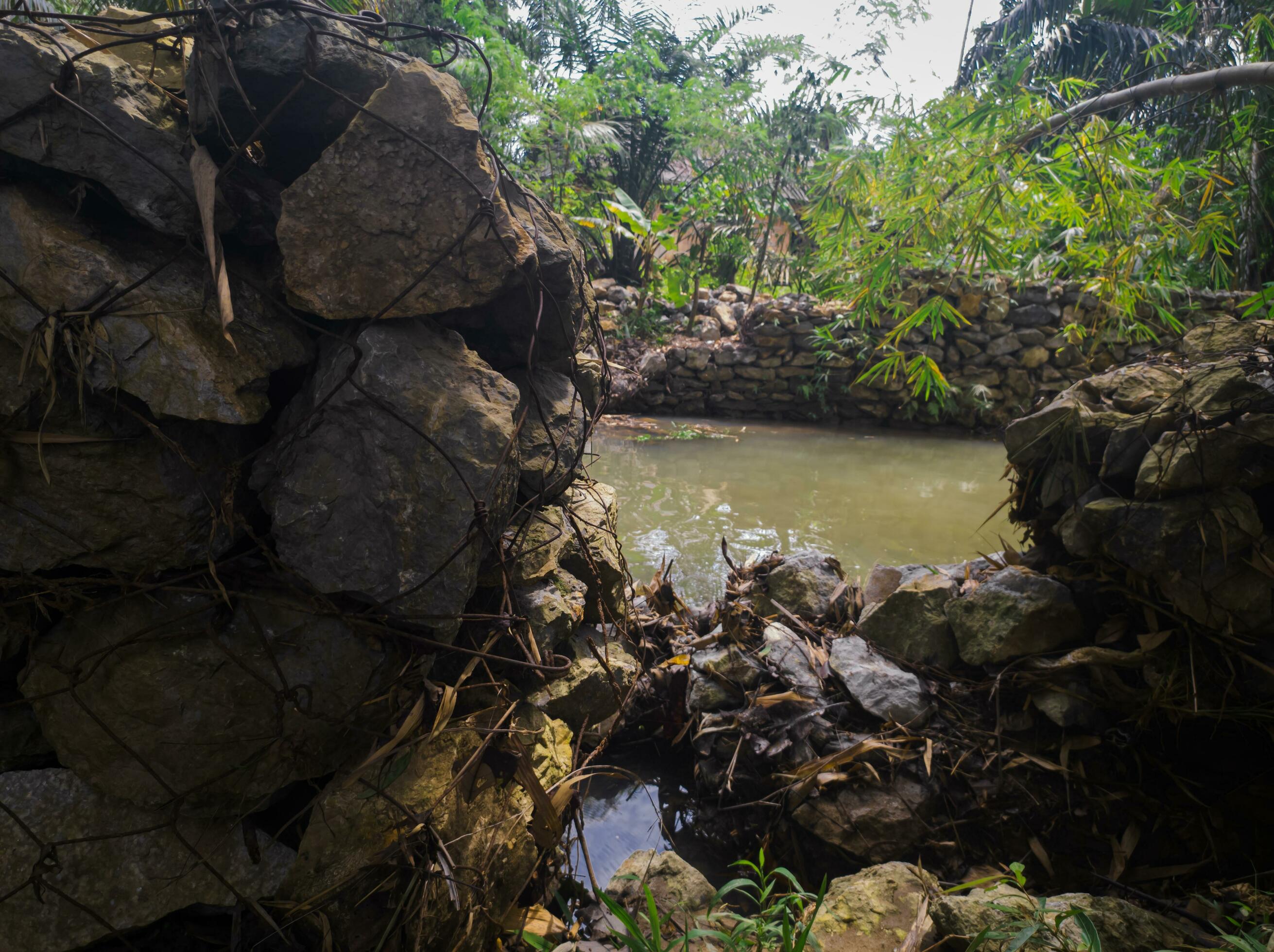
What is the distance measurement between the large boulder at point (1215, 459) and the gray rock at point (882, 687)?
944 mm

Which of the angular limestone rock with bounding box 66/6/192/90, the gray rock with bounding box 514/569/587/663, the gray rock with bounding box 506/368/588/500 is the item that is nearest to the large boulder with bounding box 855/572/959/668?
the gray rock with bounding box 514/569/587/663

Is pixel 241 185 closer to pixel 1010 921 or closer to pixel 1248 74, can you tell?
pixel 1010 921

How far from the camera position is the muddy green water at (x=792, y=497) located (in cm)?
407

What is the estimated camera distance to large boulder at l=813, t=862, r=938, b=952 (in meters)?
1.38

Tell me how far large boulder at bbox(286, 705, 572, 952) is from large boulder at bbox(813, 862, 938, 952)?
63cm

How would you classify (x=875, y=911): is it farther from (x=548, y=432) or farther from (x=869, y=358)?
(x=869, y=358)

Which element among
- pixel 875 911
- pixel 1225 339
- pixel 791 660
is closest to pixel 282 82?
pixel 875 911

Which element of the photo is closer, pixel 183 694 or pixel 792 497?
pixel 183 694

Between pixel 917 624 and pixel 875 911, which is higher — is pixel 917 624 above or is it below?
above

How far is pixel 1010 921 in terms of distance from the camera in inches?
49.7

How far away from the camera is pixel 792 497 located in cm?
531

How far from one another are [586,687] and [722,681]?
0.74 meters

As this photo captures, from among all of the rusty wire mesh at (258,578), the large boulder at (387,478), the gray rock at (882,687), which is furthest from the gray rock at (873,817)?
the large boulder at (387,478)

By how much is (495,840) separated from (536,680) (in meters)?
0.35
